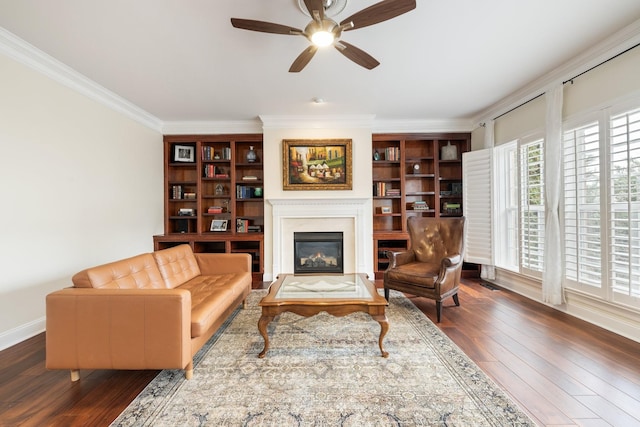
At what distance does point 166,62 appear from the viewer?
280cm

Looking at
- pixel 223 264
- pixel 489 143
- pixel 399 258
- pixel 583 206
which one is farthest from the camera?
pixel 489 143

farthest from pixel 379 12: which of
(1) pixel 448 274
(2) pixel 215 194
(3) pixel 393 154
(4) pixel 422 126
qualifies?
(2) pixel 215 194

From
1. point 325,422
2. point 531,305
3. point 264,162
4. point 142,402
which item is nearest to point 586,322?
point 531,305

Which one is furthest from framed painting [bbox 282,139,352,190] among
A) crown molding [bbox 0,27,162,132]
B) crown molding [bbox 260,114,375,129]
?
crown molding [bbox 0,27,162,132]

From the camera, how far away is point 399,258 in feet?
11.4

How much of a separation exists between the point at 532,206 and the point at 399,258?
6.32 ft

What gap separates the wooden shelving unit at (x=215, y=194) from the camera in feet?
15.5

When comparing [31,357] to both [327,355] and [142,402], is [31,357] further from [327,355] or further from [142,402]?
[327,355]

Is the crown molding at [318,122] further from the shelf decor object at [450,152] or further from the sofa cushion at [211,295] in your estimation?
the sofa cushion at [211,295]

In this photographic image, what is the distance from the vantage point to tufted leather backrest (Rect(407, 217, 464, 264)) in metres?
3.37

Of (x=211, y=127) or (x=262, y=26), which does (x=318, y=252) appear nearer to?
(x=211, y=127)

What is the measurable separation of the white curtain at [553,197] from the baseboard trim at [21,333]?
548cm

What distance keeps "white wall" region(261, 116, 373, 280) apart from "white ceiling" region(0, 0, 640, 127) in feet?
2.00

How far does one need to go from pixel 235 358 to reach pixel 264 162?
3.17 meters
